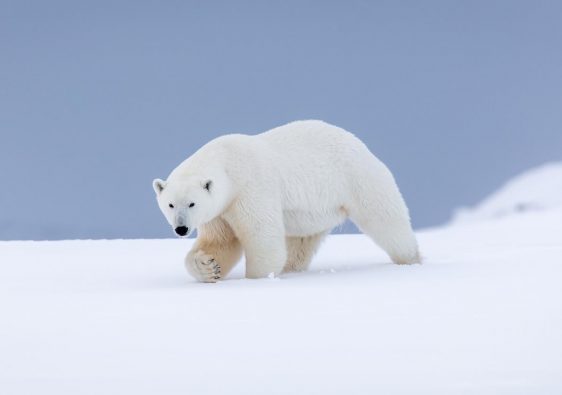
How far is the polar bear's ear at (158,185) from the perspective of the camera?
701 centimetres

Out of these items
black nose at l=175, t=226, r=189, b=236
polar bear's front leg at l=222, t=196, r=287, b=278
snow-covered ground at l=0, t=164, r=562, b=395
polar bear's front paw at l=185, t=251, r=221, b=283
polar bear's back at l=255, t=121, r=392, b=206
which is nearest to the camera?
snow-covered ground at l=0, t=164, r=562, b=395

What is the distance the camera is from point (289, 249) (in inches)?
323

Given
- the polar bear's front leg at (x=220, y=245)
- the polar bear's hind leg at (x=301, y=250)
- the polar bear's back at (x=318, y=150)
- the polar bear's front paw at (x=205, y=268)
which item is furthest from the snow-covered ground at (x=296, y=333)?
the polar bear's back at (x=318, y=150)

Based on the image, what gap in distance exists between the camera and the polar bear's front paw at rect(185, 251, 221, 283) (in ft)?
23.0

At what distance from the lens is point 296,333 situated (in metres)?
4.48

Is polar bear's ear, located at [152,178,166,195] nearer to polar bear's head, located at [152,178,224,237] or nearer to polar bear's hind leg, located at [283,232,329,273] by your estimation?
polar bear's head, located at [152,178,224,237]

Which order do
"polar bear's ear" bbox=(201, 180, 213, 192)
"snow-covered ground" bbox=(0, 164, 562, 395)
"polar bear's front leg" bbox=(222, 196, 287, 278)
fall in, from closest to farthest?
"snow-covered ground" bbox=(0, 164, 562, 395) < "polar bear's ear" bbox=(201, 180, 213, 192) < "polar bear's front leg" bbox=(222, 196, 287, 278)

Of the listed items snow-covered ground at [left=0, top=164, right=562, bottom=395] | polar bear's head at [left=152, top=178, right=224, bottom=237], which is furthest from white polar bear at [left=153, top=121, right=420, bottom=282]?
snow-covered ground at [left=0, top=164, right=562, bottom=395]

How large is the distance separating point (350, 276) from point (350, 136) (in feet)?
5.33

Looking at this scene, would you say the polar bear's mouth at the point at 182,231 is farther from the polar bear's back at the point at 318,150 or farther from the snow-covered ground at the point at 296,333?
the polar bear's back at the point at 318,150

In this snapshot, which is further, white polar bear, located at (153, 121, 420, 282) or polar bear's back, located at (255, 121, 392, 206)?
polar bear's back, located at (255, 121, 392, 206)

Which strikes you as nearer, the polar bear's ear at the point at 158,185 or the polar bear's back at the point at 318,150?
the polar bear's ear at the point at 158,185

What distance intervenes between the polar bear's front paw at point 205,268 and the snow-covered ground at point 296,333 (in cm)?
21

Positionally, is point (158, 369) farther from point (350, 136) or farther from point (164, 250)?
point (164, 250)
